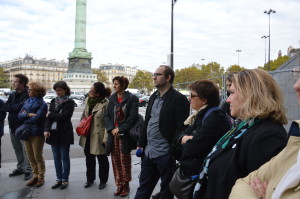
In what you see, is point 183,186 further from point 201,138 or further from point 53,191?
point 53,191

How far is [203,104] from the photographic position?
2906 millimetres

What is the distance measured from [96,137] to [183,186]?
8.83ft

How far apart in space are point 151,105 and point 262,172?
236 cm

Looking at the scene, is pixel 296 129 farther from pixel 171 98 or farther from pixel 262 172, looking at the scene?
pixel 171 98

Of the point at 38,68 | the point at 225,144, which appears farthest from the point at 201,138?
the point at 38,68

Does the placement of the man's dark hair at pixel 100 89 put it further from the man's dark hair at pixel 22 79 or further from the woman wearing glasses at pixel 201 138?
the woman wearing glasses at pixel 201 138

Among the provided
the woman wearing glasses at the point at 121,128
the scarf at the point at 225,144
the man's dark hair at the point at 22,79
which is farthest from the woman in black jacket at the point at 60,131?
the scarf at the point at 225,144

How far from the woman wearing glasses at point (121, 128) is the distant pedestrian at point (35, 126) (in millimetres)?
1255

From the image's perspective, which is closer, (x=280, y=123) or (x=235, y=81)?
(x=280, y=123)

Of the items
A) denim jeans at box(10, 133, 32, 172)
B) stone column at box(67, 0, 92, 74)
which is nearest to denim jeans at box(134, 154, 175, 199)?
denim jeans at box(10, 133, 32, 172)

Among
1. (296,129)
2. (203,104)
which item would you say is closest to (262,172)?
(296,129)

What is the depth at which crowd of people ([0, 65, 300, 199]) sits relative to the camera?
5.63ft

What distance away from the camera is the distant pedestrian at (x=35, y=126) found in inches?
193

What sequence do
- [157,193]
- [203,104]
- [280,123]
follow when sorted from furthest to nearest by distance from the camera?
[157,193] → [203,104] → [280,123]
